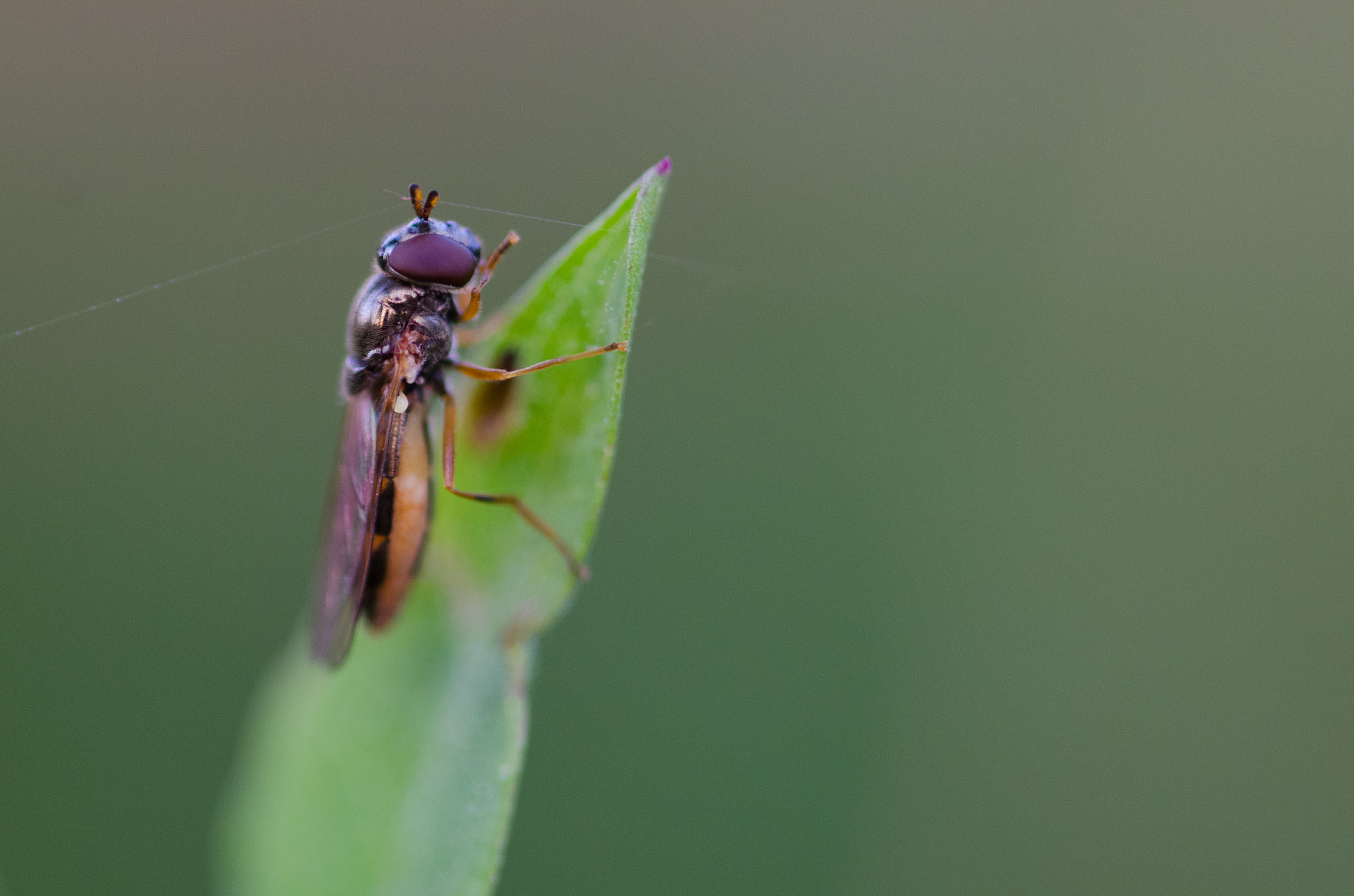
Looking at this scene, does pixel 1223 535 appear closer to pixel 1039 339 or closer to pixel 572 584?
pixel 1039 339

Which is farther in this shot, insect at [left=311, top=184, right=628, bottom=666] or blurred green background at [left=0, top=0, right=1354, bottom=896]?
blurred green background at [left=0, top=0, right=1354, bottom=896]

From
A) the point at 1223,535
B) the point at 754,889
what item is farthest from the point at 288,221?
the point at 1223,535

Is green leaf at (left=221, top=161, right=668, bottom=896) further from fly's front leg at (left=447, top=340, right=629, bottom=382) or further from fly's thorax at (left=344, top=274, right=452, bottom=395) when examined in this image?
fly's thorax at (left=344, top=274, right=452, bottom=395)

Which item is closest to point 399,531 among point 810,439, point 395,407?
point 395,407

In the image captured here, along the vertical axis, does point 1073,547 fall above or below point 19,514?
above

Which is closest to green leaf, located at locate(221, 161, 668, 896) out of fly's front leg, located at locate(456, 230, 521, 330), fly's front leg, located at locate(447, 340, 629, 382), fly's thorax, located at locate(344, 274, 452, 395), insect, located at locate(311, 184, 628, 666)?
fly's front leg, located at locate(447, 340, 629, 382)
